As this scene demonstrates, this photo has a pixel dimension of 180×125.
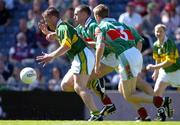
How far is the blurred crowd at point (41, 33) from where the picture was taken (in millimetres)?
21312

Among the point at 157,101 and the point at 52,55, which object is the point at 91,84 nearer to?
the point at 157,101

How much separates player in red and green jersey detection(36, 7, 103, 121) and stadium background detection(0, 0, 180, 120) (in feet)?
11.2

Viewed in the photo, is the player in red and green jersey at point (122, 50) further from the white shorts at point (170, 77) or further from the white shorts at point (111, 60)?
the white shorts at point (170, 77)

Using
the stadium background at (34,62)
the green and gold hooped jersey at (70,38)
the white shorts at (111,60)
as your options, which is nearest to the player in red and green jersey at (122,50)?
the green and gold hooped jersey at (70,38)

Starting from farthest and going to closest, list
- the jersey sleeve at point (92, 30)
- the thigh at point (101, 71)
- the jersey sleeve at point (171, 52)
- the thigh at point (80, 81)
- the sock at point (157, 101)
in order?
1. the jersey sleeve at point (171, 52)
2. the thigh at point (101, 71)
3. the jersey sleeve at point (92, 30)
4. the sock at point (157, 101)
5. the thigh at point (80, 81)

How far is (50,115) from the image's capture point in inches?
782

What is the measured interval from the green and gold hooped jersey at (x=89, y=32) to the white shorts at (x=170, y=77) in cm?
208

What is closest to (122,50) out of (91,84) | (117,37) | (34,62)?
(117,37)

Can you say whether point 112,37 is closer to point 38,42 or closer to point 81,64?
point 81,64

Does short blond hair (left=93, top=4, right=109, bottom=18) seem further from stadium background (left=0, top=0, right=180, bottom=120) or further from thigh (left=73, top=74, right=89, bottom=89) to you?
stadium background (left=0, top=0, right=180, bottom=120)

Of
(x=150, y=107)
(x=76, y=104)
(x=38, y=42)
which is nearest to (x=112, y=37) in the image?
(x=150, y=107)

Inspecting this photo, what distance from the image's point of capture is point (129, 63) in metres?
14.7

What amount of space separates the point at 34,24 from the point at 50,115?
4.47 metres

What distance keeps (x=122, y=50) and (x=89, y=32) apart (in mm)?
1098
